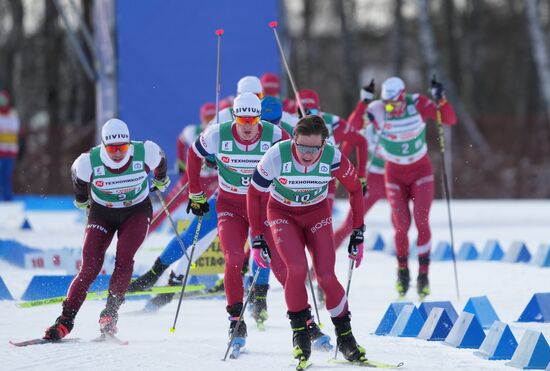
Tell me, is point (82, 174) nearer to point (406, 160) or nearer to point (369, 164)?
point (406, 160)

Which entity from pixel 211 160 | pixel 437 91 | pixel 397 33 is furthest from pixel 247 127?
pixel 397 33

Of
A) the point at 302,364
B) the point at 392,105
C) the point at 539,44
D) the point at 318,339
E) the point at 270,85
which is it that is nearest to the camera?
the point at 302,364

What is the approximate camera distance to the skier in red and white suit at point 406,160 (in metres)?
10.7

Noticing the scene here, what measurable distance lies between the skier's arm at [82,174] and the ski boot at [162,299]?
149 centimetres

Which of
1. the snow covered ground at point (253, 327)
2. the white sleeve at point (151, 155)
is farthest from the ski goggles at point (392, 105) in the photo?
the white sleeve at point (151, 155)

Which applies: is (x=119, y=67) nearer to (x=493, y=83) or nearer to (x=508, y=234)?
(x=508, y=234)

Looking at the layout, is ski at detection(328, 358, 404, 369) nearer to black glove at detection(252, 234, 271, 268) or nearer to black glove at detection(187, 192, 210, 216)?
black glove at detection(252, 234, 271, 268)

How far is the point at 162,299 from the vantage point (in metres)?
9.81

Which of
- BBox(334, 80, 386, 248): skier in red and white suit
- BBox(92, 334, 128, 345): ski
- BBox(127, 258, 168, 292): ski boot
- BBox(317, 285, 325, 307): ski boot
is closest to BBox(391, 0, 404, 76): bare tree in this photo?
BBox(334, 80, 386, 248): skier in red and white suit

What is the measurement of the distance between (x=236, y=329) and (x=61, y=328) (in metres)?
1.29

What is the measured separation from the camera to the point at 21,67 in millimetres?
34625

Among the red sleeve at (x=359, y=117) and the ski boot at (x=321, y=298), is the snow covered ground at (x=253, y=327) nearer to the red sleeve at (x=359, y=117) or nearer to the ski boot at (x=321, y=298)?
the ski boot at (x=321, y=298)

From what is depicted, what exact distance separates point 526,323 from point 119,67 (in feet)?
38.0

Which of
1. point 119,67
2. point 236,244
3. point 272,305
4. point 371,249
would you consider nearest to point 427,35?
point 119,67
